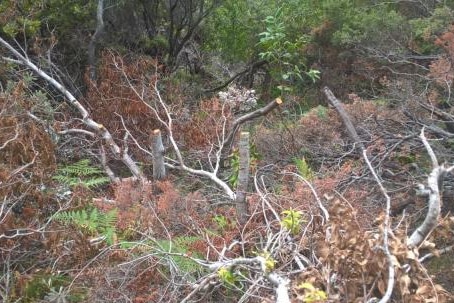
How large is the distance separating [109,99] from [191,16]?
2221mm

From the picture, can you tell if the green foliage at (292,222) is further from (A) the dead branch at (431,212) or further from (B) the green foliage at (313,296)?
(B) the green foliage at (313,296)

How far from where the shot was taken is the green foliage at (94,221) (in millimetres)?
4387

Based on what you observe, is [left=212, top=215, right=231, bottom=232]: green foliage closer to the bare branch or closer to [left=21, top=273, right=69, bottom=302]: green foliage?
[left=21, top=273, right=69, bottom=302]: green foliage

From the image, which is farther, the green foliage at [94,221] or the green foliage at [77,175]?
the green foliage at [77,175]

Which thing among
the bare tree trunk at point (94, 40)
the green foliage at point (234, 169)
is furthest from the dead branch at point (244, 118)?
the bare tree trunk at point (94, 40)

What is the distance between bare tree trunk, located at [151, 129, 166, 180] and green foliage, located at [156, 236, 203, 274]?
1.43m

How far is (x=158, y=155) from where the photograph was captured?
570 centimetres

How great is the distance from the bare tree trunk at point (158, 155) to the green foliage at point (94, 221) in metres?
1.09

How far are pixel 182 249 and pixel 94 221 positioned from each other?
826 millimetres

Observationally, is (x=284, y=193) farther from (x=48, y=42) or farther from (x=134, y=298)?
(x=48, y=42)

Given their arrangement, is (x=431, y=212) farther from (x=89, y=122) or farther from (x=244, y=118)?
(x=89, y=122)

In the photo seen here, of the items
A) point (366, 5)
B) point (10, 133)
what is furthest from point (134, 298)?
point (366, 5)

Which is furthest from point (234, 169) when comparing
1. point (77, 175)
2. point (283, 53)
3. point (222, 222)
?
point (283, 53)

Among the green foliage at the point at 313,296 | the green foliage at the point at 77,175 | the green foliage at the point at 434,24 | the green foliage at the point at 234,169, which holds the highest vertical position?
the green foliage at the point at 434,24
